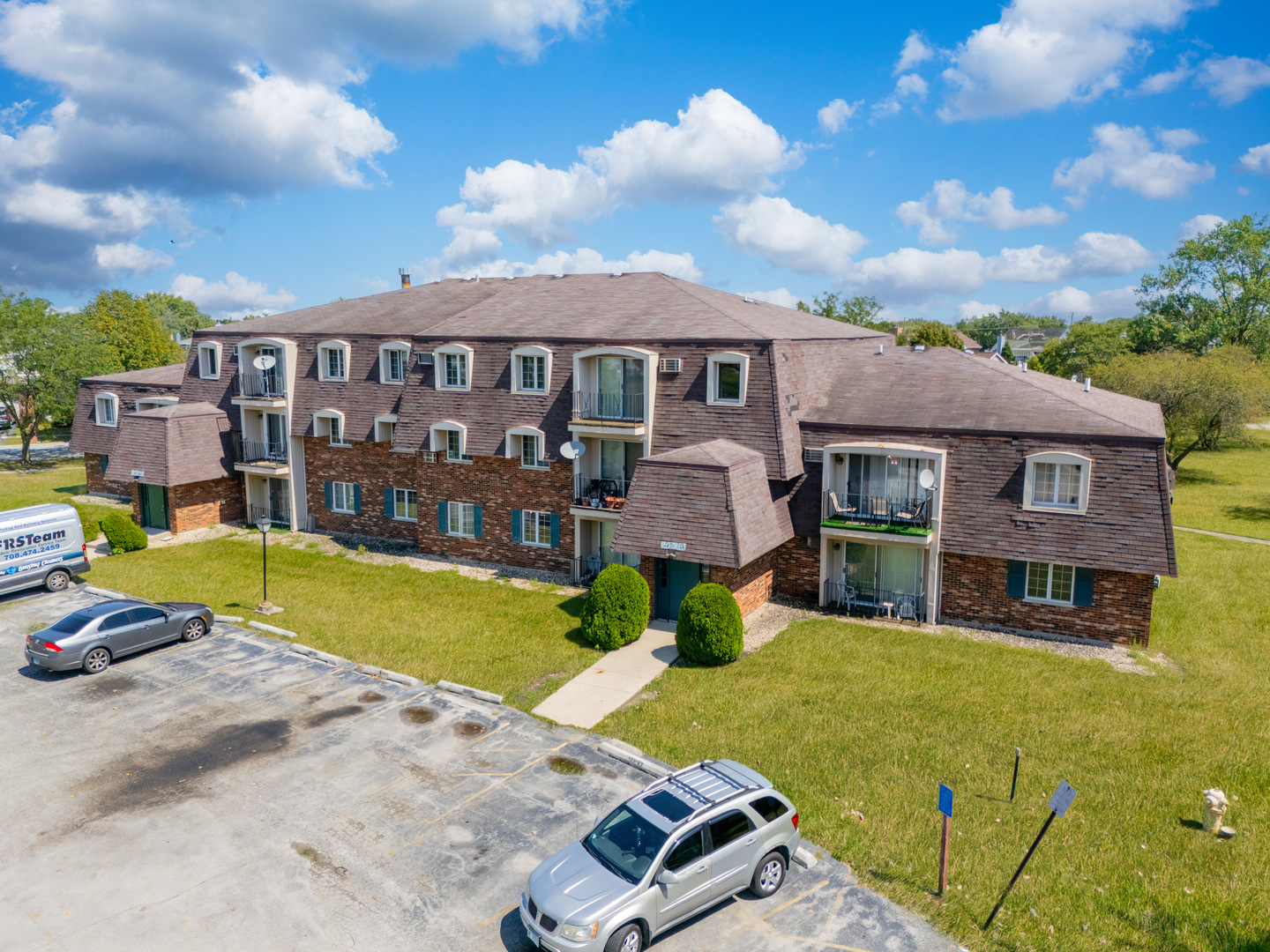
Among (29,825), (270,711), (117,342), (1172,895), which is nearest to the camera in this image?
(1172,895)

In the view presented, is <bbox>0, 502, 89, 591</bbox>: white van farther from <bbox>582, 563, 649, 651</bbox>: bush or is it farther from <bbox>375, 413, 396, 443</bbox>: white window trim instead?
<bbox>582, 563, 649, 651</bbox>: bush

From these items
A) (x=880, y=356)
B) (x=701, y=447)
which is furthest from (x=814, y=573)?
(x=880, y=356)

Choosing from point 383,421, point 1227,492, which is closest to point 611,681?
point 383,421

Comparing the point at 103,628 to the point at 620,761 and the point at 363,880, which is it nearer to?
the point at 363,880

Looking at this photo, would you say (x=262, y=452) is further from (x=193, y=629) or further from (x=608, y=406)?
(x=608, y=406)

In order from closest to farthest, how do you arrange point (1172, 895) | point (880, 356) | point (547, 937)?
1. point (547, 937)
2. point (1172, 895)
3. point (880, 356)

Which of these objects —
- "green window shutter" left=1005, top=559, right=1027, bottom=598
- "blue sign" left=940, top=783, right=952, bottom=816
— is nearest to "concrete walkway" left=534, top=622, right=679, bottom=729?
"blue sign" left=940, top=783, right=952, bottom=816
